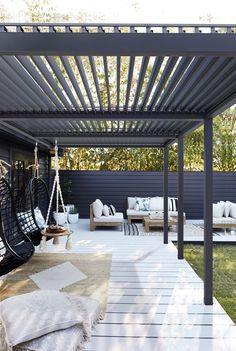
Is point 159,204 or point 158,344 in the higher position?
point 159,204

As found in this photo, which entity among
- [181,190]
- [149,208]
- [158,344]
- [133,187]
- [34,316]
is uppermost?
[181,190]

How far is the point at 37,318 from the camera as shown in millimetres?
2684

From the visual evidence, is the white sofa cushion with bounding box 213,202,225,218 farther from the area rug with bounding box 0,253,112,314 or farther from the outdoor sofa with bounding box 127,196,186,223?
the area rug with bounding box 0,253,112,314

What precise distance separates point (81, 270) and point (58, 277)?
457 millimetres

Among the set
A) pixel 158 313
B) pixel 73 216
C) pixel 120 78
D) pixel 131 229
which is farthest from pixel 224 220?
pixel 120 78

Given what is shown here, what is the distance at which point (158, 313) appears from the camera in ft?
11.3

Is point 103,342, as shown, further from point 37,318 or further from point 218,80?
point 218,80

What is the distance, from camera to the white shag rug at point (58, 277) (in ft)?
13.8

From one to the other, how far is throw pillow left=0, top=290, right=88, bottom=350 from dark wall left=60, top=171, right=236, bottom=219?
24.3ft

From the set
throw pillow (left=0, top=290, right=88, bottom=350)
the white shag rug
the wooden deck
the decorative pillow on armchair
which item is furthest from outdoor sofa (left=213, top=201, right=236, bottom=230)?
throw pillow (left=0, top=290, right=88, bottom=350)

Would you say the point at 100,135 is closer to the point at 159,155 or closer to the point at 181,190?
the point at 181,190

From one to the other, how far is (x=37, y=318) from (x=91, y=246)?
394 centimetres

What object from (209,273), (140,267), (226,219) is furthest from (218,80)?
(226,219)

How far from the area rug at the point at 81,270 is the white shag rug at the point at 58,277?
0.07 meters
